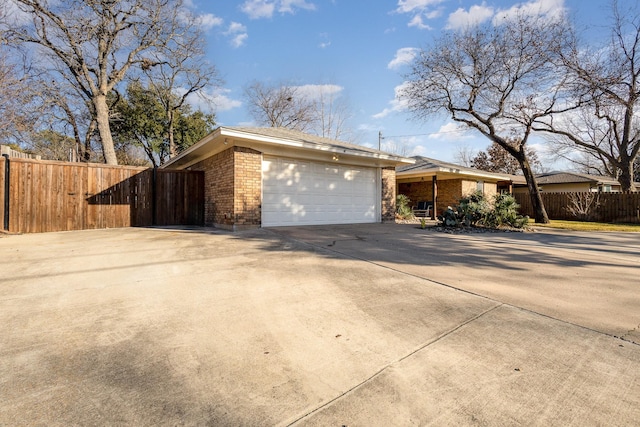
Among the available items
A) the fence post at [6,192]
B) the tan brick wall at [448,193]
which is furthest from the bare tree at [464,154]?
the fence post at [6,192]

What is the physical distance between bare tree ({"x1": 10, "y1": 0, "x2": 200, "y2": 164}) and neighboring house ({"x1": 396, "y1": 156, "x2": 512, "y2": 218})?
47.2ft

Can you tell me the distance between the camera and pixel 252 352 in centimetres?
183

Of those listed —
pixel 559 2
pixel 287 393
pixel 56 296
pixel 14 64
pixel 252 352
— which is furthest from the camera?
pixel 559 2

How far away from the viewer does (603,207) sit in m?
14.9

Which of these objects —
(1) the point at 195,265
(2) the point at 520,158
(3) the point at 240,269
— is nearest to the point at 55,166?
(1) the point at 195,265

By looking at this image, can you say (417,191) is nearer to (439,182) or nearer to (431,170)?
(439,182)

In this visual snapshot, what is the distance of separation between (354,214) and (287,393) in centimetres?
878

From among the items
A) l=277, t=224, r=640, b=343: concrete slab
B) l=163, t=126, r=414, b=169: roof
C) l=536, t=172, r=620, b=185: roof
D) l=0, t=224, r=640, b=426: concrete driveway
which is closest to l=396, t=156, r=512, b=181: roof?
l=163, t=126, r=414, b=169: roof

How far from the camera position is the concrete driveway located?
1342 millimetres

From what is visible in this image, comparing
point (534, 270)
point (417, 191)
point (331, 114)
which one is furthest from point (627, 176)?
point (331, 114)

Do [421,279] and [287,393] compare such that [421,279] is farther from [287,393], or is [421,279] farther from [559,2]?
[559,2]

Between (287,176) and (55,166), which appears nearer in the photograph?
(55,166)

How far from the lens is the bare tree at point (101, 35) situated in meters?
12.2

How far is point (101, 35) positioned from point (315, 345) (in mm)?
17853
